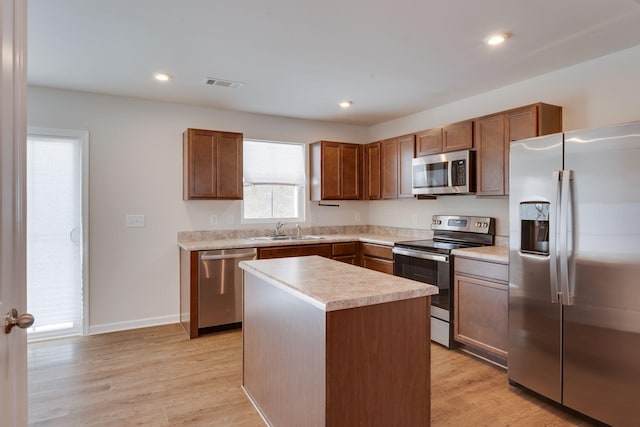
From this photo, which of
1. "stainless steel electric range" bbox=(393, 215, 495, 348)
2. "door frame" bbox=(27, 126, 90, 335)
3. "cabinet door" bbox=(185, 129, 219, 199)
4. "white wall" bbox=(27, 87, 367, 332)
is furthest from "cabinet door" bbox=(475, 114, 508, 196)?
"door frame" bbox=(27, 126, 90, 335)

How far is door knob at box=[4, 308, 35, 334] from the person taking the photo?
1037 mm

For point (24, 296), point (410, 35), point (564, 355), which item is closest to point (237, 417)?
point (24, 296)

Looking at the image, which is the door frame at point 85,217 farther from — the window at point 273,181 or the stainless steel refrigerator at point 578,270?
the stainless steel refrigerator at point 578,270

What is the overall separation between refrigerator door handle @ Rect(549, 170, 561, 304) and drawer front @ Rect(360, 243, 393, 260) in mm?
1905

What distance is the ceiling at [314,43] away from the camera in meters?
2.25

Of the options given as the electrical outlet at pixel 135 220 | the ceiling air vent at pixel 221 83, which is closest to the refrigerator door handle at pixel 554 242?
the ceiling air vent at pixel 221 83

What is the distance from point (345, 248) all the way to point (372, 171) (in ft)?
3.75

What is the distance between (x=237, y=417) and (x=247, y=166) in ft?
9.89

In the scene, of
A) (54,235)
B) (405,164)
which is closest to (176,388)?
(54,235)

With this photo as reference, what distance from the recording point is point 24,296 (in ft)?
3.96

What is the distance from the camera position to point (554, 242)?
2379mm

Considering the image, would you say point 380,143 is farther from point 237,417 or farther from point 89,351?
point 89,351

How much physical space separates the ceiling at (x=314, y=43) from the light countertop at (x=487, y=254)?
1577 millimetres

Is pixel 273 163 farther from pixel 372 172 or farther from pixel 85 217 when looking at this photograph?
pixel 85 217
